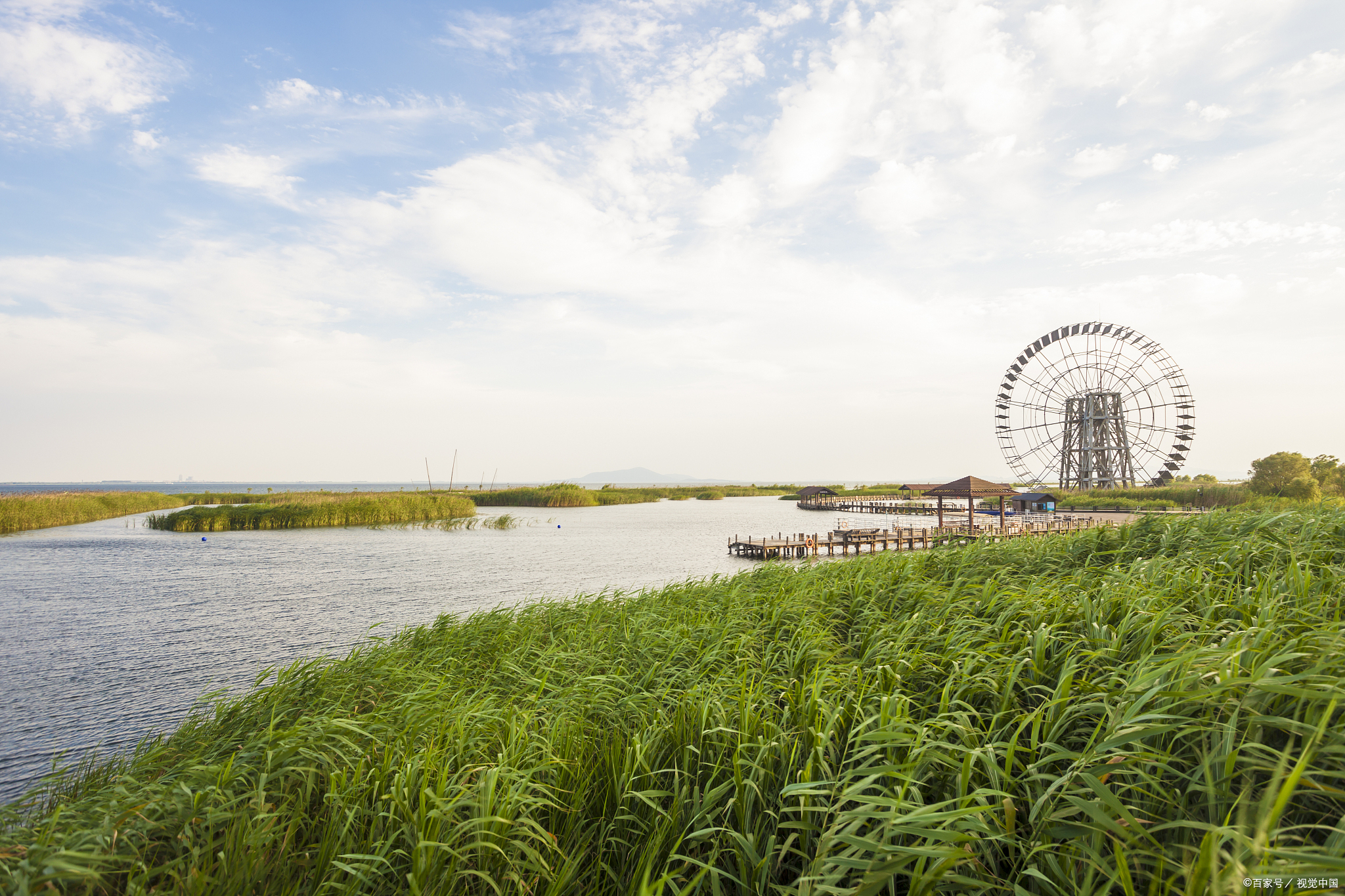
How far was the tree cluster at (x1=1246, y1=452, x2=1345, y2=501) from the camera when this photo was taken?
31359 mm

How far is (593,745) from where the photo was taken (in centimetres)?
452

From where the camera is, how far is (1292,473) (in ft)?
107

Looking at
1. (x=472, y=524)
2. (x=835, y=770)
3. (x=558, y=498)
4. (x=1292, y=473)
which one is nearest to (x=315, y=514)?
(x=472, y=524)

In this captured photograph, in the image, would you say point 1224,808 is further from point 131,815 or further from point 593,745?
point 131,815

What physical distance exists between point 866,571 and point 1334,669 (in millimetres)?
5897

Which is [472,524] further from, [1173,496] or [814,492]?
[1173,496]

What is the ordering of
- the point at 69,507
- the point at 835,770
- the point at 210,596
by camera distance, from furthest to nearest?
the point at 69,507 < the point at 210,596 < the point at 835,770

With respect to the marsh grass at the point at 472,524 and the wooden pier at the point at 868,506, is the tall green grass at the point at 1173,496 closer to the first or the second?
the wooden pier at the point at 868,506

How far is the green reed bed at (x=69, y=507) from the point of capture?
37719 mm

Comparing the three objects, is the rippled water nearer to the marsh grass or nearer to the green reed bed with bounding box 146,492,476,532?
the green reed bed with bounding box 146,492,476,532

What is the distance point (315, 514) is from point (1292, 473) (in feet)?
201

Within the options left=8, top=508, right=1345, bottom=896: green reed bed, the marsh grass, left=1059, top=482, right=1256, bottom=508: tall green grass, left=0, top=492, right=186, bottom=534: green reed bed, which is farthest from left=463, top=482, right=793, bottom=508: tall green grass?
left=8, top=508, right=1345, bottom=896: green reed bed

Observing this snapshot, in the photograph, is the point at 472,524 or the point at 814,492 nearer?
the point at 472,524

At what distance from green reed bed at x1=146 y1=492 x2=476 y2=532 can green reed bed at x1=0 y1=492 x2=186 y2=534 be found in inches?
227
